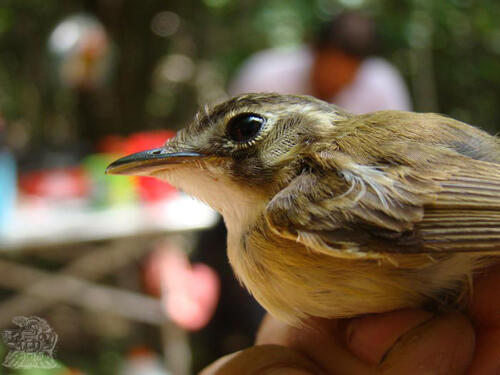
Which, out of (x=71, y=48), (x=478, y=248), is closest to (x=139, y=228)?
(x=71, y=48)

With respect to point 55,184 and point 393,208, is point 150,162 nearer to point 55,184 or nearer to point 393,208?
point 393,208

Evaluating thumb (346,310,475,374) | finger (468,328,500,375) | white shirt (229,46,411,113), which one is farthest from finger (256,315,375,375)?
white shirt (229,46,411,113)

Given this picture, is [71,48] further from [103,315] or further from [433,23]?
[433,23]

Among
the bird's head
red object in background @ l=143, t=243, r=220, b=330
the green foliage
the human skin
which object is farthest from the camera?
the green foliage

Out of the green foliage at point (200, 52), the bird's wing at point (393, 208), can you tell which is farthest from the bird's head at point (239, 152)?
the green foliage at point (200, 52)

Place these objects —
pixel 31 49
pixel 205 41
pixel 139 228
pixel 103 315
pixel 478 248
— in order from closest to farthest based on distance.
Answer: pixel 478 248
pixel 139 228
pixel 103 315
pixel 31 49
pixel 205 41

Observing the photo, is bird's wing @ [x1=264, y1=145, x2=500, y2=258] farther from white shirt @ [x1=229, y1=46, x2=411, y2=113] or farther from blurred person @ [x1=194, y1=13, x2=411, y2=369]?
white shirt @ [x1=229, y1=46, x2=411, y2=113]
